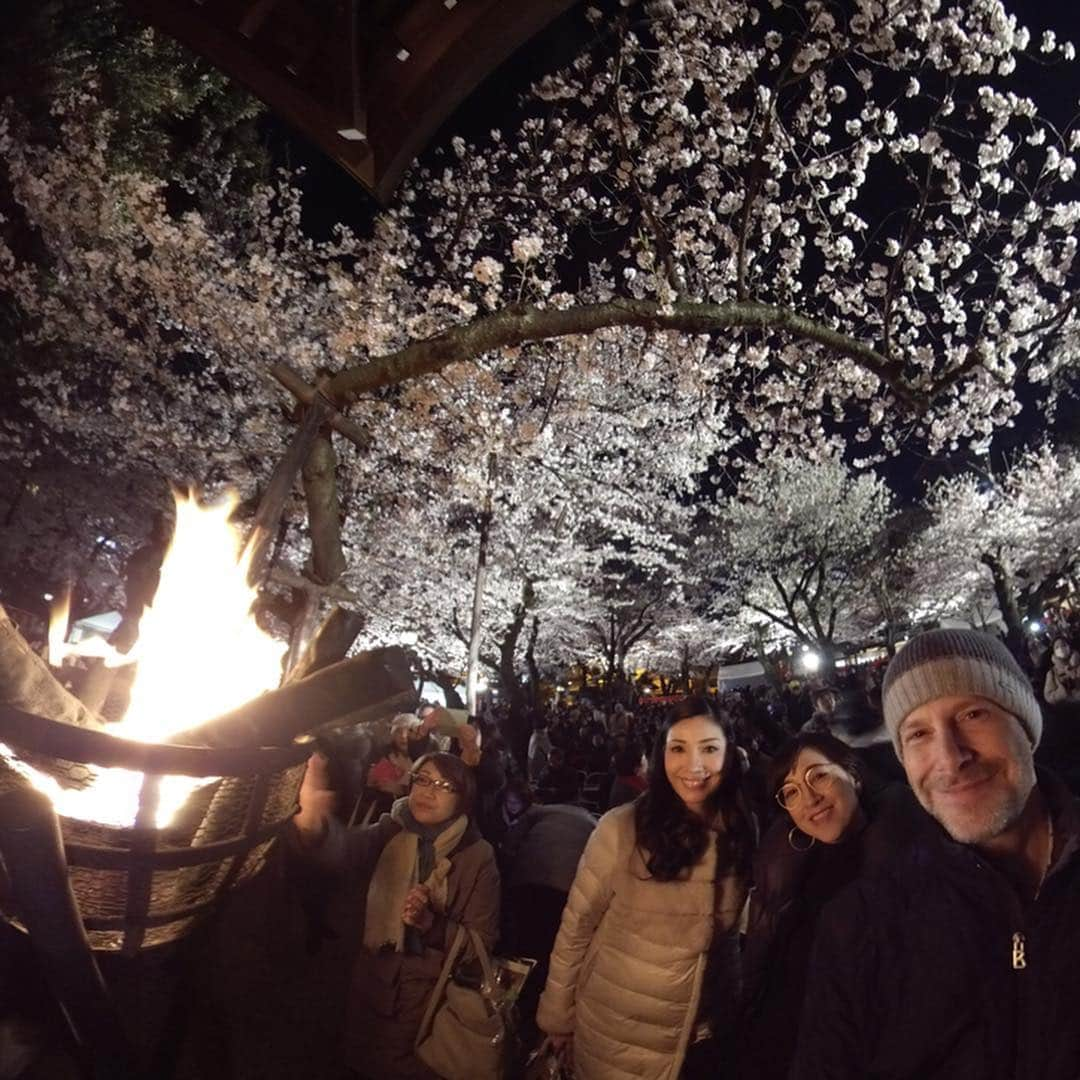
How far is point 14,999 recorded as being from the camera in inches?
72.0

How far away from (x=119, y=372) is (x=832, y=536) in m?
27.4

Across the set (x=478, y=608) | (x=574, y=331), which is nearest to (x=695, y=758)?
(x=574, y=331)

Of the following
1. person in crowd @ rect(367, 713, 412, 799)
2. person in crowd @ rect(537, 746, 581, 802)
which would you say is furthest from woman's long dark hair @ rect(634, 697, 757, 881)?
person in crowd @ rect(537, 746, 581, 802)

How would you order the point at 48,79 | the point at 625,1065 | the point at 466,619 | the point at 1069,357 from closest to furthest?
the point at 625,1065 < the point at 48,79 < the point at 1069,357 < the point at 466,619

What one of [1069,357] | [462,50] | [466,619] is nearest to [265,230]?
[462,50]

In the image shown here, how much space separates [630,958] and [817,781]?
1154mm

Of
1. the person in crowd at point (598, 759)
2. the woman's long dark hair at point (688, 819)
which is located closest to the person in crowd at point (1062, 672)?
the person in crowd at point (598, 759)

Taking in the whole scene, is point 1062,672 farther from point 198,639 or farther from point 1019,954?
point 198,639

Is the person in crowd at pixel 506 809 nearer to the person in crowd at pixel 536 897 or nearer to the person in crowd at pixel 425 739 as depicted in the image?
the person in crowd at pixel 425 739

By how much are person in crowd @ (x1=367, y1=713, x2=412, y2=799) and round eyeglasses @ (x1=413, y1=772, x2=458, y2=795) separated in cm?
229

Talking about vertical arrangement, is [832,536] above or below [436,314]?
above

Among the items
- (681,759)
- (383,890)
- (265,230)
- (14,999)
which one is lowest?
(14,999)

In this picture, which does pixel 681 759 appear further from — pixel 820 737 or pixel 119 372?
pixel 119 372

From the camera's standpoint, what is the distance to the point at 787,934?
2555 millimetres
